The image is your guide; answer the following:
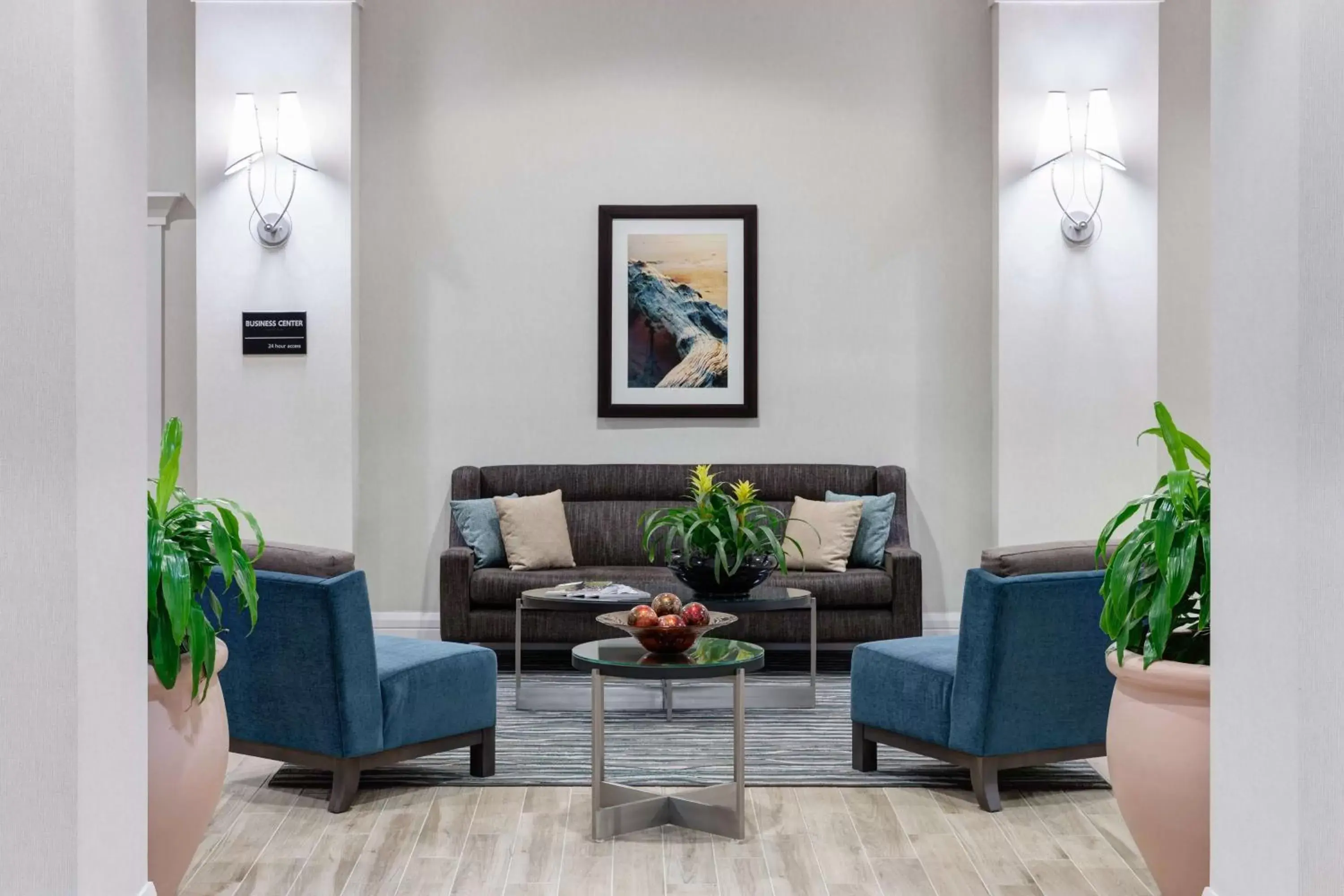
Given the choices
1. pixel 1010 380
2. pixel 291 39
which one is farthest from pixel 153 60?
pixel 1010 380

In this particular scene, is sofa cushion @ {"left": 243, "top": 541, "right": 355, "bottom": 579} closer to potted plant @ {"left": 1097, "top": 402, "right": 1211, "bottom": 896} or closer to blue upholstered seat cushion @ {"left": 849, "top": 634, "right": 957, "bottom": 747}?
blue upholstered seat cushion @ {"left": 849, "top": 634, "right": 957, "bottom": 747}

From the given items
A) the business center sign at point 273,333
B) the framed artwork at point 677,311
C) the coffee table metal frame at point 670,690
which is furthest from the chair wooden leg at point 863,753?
the business center sign at point 273,333

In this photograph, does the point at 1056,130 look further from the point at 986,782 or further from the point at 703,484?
the point at 986,782

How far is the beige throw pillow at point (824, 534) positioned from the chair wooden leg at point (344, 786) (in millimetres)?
2742

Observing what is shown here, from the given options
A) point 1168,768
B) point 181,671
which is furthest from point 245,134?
point 1168,768

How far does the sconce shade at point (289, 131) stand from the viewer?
624 cm

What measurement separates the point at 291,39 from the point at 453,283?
1.51m

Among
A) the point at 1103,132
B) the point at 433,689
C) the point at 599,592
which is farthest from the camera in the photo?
the point at 1103,132

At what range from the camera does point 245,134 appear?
20.5ft

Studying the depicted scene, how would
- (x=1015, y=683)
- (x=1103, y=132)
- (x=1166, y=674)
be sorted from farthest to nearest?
(x=1103, y=132), (x=1015, y=683), (x=1166, y=674)

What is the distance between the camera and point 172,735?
108 inches

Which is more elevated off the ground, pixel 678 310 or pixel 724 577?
pixel 678 310

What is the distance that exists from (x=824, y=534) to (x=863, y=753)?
6.42 feet

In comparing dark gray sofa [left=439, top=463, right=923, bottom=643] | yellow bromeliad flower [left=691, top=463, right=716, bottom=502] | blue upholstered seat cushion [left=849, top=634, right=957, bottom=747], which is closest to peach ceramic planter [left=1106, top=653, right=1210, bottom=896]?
blue upholstered seat cushion [left=849, top=634, right=957, bottom=747]
